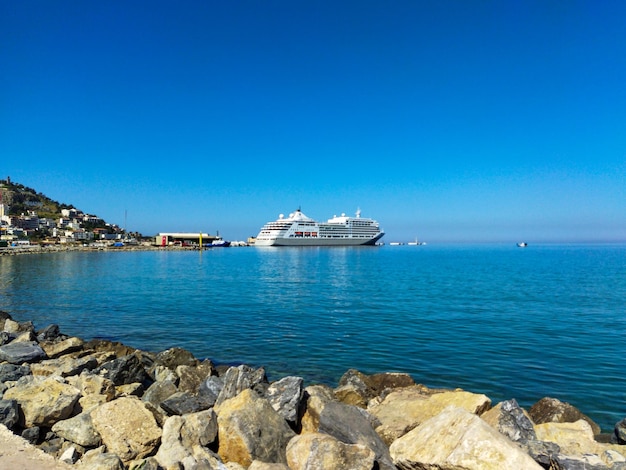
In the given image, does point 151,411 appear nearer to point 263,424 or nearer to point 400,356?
point 263,424

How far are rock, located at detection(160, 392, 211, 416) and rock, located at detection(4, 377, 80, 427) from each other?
1.42 metres

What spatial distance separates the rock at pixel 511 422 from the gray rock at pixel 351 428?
1729 mm

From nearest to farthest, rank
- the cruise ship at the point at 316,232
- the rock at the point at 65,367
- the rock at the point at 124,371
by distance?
the rock at the point at 124,371 → the rock at the point at 65,367 → the cruise ship at the point at 316,232

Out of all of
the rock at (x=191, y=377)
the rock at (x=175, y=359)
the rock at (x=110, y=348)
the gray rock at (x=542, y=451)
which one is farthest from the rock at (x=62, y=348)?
the gray rock at (x=542, y=451)

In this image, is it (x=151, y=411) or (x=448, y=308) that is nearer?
(x=151, y=411)

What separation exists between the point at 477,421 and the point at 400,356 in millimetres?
7853

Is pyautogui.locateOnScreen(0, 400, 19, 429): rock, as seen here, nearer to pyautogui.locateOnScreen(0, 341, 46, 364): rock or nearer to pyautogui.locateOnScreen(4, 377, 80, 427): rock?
pyautogui.locateOnScreen(4, 377, 80, 427): rock

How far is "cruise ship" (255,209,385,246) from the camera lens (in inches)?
4872

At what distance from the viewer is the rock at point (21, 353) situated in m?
10.5

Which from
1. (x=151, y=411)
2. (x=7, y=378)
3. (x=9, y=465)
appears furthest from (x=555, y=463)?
(x=7, y=378)

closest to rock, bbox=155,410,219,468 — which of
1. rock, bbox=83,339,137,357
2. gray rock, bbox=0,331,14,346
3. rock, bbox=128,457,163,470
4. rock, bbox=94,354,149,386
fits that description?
rock, bbox=128,457,163,470

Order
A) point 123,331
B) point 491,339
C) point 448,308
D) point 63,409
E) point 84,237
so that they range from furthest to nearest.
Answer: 1. point 84,237
2. point 448,308
3. point 123,331
4. point 491,339
5. point 63,409

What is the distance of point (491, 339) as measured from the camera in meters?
14.6

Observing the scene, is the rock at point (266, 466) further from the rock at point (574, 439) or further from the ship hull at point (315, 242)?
the ship hull at point (315, 242)
